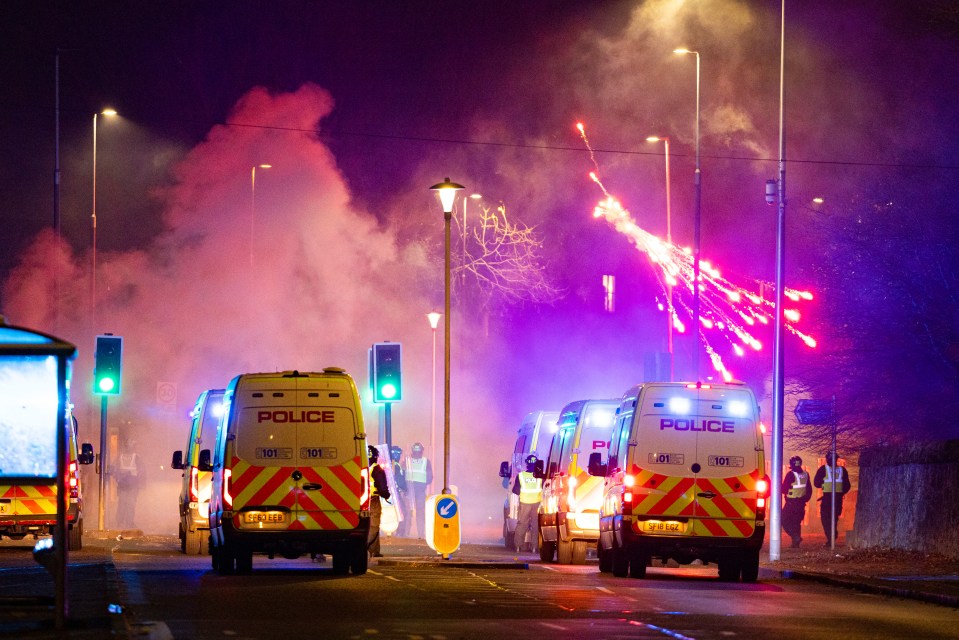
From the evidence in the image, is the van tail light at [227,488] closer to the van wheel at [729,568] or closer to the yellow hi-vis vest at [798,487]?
the van wheel at [729,568]

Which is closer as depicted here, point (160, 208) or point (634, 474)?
point (634, 474)

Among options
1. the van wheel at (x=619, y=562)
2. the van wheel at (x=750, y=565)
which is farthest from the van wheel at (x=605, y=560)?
the van wheel at (x=750, y=565)

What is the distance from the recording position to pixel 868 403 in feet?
112

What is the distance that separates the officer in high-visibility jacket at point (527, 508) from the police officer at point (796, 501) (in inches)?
174

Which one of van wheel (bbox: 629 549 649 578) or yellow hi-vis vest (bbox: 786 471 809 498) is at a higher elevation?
yellow hi-vis vest (bbox: 786 471 809 498)

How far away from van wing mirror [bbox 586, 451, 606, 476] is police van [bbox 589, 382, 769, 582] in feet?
2.94

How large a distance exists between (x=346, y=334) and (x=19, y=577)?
3786 cm

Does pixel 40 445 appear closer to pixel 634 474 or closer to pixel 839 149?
pixel 634 474

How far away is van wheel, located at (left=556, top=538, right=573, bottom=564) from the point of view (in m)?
24.8

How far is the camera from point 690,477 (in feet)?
70.6

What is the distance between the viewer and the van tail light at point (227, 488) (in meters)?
20.7

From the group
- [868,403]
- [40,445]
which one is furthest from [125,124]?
[40,445]

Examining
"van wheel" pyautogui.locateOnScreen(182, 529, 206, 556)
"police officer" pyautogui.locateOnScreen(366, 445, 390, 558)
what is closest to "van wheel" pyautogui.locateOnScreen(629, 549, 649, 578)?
"police officer" pyautogui.locateOnScreen(366, 445, 390, 558)

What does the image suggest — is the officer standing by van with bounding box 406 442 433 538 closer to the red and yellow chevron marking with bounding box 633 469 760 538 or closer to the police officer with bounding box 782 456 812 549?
the police officer with bounding box 782 456 812 549
